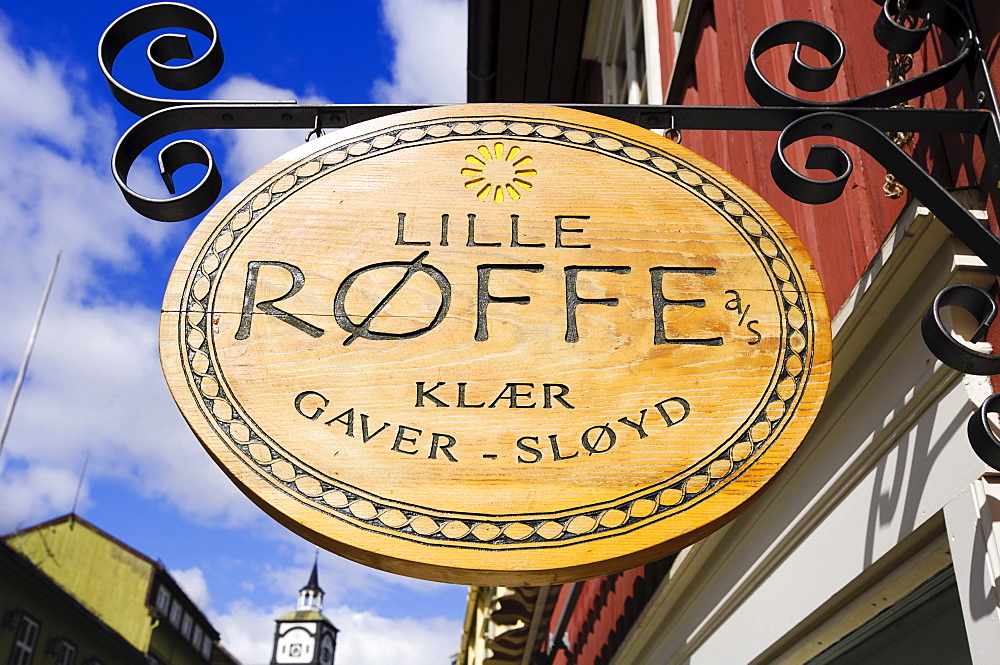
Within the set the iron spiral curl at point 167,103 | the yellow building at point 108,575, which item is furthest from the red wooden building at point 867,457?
the yellow building at point 108,575

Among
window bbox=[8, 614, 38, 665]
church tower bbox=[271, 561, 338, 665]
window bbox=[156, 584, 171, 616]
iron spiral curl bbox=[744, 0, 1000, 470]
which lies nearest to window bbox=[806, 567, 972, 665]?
iron spiral curl bbox=[744, 0, 1000, 470]

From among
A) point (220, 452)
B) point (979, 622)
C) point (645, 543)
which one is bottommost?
point (979, 622)

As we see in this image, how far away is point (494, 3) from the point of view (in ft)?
23.0

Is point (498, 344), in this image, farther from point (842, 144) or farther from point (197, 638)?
point (197, 638)

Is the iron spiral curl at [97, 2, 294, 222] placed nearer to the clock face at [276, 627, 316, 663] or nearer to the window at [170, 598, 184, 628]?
the window at [170, 598, 184, 628]

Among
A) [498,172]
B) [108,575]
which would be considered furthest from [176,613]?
[498,172]

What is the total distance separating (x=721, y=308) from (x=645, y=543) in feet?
1.72

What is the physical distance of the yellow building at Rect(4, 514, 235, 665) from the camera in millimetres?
29578

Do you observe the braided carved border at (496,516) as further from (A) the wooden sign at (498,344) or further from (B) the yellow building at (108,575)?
(B) the yellow building at (108,575)

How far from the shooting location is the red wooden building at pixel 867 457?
1866mm

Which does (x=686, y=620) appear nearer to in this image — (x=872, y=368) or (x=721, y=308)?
(x=872, y=368)

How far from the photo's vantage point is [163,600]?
31359mm

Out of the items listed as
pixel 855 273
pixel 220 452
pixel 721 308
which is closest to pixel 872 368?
pixel 855 273

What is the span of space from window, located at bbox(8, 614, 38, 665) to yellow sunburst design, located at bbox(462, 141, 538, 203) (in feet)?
75.4
